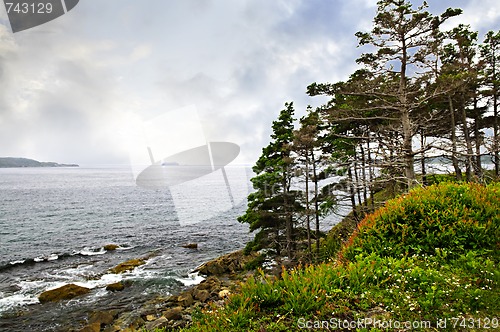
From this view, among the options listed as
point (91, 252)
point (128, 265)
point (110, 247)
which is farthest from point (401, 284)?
point (110, 247)

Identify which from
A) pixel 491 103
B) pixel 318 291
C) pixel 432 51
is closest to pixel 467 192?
pixel 318 291

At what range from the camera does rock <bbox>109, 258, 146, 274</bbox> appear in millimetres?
25516

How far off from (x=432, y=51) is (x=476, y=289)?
35.0 ft

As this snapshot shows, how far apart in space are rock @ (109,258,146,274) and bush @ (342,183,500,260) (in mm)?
25284

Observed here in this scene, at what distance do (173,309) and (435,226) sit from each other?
16.1 m

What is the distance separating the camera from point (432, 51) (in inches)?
446

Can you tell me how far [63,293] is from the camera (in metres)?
19.8

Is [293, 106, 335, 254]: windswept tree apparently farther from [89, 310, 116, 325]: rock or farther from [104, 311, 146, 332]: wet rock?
[89, 310, 116, 325]: rock

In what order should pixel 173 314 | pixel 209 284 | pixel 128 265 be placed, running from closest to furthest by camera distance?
pixel 173 314 → pixel 209 284 → pixel 128 265

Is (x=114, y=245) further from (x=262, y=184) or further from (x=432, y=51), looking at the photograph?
(x=432, y=51)

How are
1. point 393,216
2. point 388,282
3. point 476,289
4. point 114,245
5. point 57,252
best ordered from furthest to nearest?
point 114,245
point 57,252
point 393,216
point 388,282
point 476,289

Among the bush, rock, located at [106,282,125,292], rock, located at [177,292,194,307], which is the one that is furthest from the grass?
rock, located at [106,282,125,292]

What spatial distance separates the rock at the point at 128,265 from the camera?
2552cm

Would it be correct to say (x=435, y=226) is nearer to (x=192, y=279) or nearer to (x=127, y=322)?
(x=127, y=322)
